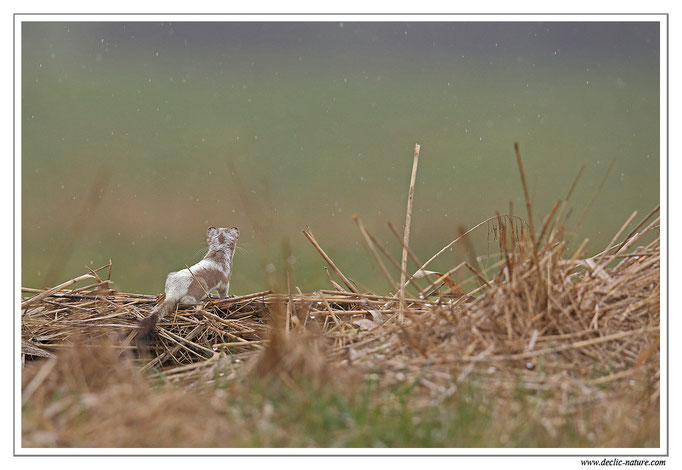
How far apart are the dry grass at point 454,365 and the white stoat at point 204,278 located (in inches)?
9.2

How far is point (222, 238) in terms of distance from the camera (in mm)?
4305

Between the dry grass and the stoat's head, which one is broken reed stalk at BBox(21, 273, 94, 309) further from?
the stoat's head

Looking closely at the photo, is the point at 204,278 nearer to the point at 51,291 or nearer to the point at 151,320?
the point at 151,320

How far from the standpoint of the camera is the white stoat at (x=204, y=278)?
339 centimetres


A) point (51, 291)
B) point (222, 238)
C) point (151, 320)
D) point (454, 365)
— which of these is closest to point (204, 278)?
point (222, 238)

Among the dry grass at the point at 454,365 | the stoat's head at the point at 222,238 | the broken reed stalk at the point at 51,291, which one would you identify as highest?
the stoat's head at the point at 222,238

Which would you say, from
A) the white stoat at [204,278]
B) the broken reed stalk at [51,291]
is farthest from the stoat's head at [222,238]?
the broken reed stalk at [51,291]

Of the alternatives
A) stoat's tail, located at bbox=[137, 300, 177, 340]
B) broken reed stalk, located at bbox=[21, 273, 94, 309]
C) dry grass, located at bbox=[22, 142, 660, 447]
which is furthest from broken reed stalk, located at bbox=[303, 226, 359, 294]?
broken reed stalk, located at bbox=[21, 273, 94, 309]

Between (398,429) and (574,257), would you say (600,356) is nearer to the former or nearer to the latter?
(574,257)

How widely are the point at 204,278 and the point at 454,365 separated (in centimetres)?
204

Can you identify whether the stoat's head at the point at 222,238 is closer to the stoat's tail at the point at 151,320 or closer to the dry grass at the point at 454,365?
the stoat's tail at the point at 151,320
